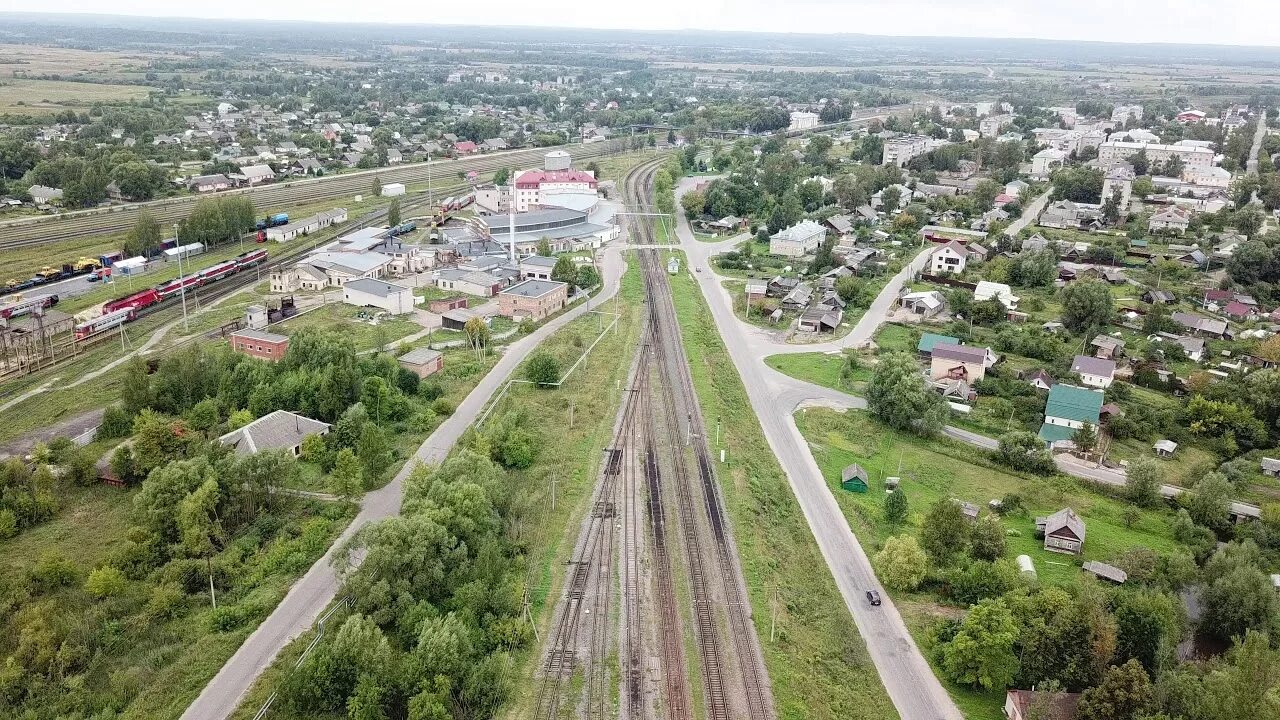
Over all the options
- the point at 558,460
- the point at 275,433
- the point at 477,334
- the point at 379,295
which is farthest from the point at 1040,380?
the point at 379,295

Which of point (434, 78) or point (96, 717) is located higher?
point (434, 78)

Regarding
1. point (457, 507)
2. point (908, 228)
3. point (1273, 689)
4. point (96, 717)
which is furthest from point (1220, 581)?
point (908, 228)

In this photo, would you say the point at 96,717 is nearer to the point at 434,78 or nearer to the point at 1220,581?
the point at 1220,581

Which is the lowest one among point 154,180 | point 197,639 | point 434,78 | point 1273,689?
point 197,639

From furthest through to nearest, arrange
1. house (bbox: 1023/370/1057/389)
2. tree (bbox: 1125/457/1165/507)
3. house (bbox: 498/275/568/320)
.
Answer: house (bbox: 498/275/568/320) < house (bbox: 1023/370/1057/389) < tree (bbox: 1125/457/1165/507)

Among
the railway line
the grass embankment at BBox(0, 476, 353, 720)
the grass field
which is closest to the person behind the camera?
the grass embankment at BBox(0, 476, 353, 720)

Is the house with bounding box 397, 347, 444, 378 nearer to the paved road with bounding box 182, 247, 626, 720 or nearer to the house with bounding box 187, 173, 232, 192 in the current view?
the paved road with bounding box 182, 247, 626, 720

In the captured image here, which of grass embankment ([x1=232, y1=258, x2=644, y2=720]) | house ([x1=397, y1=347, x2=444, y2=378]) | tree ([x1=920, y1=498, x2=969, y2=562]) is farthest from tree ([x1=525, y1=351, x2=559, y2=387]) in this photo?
tree ([x1=920, y1=498, x2=969, y2=562])
